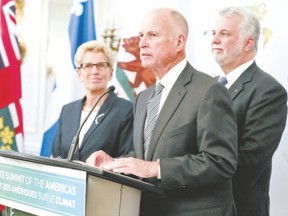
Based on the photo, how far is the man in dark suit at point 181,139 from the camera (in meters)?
1.56

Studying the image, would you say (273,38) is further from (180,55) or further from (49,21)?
(49,21)

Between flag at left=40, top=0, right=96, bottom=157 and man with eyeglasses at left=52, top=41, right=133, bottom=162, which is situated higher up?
flag at left=40, top=0, right=96, bottom=157

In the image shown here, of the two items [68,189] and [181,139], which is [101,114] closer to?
[181,139]

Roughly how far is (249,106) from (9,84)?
235cm

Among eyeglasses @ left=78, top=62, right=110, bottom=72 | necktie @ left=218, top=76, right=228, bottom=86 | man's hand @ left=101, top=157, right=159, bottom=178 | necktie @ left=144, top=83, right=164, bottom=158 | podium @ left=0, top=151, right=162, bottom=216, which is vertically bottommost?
podium @ left=0, top=151, right=162, bottom=216

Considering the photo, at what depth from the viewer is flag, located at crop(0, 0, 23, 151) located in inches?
152

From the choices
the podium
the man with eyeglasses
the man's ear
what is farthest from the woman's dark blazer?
the podium

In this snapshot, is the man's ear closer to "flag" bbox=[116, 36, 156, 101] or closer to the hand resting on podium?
the hand resting on podium

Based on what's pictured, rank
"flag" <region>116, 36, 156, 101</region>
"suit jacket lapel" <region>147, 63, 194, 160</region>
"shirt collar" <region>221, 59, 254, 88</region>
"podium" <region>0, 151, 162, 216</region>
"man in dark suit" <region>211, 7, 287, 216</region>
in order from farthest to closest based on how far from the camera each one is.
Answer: "flag" <region>116, 36, 156, 101</region>, "shirt collar" <region>221, 59, 254, 88</region>, "man in dark suit" <region>211, 7, 287, 216</region>, "suit jacket lapel" <region>147, 63, 194, 160</region>, "podium" <region>0, 151, 162, 216</region>

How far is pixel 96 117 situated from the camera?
2818 mm

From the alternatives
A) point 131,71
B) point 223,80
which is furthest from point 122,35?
point 223,80

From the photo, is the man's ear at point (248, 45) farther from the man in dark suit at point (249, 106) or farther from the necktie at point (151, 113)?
the necktie at point (151, 113)

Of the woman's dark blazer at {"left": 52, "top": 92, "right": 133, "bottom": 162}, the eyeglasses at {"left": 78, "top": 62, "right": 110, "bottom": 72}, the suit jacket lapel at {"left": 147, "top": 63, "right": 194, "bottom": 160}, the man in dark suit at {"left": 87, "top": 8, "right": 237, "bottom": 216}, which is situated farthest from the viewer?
the eyeglasses at {"left": 78, "top": 62, "right": 110, "bottom": 72}

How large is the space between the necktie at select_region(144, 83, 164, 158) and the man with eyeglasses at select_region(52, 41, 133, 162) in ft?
2.83
